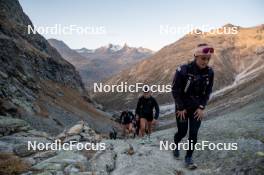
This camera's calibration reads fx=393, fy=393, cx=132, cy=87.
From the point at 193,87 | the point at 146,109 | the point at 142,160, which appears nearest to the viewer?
the point at 193,87

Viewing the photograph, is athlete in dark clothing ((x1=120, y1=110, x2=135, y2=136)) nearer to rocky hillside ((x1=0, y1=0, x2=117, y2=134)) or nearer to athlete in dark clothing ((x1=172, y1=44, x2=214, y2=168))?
athlete in dark clothing ((x1=172, y1=44, x2=214, y2=168))

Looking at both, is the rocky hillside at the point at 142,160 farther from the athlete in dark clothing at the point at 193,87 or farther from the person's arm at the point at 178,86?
the person's arm at the point at 178,86

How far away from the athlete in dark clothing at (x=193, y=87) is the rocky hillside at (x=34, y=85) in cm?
3215

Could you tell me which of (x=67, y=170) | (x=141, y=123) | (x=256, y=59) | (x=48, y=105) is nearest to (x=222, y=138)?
(x=141, y=123)

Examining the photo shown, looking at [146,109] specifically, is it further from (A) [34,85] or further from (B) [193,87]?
(A) [34,85]

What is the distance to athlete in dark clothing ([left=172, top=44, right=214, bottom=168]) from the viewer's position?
10273 mm

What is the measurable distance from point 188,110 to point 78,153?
4.79 metres

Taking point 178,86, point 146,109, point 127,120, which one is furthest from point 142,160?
point 127,120

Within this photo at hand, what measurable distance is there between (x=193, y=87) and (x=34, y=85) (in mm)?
58162

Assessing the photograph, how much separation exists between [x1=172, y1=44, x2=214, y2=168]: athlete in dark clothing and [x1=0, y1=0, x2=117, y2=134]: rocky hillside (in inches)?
1266

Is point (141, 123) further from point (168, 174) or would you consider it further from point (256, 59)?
point (256, 59)

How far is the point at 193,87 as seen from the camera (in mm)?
10500

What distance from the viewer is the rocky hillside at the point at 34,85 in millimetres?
49750

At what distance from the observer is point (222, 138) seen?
15.0 meters
